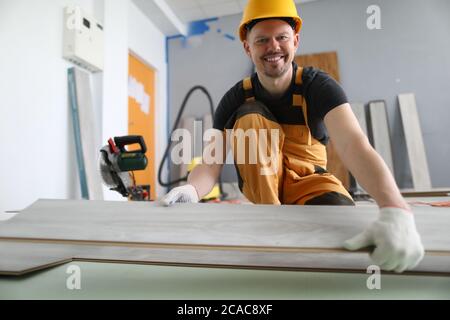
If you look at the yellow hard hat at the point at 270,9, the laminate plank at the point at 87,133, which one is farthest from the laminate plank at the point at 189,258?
the laminate plank at the point at 87,133

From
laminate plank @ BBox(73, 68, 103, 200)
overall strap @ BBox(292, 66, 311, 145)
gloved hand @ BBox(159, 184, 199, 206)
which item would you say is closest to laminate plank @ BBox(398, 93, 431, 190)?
overall strap @ BBox(292, 66, 311, 145)

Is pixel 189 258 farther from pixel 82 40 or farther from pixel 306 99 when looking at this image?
pixel 82 40

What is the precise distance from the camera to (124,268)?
677 mm

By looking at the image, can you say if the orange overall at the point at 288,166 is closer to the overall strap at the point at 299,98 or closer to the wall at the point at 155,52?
the overall strap at the point at 299,98

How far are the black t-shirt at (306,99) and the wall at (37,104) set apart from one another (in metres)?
1.28

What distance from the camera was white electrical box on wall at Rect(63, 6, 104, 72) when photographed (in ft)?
6.77

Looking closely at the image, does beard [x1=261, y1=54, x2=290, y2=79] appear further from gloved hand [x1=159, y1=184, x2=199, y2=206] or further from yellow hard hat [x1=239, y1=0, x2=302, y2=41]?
gloved hand [x1=159, y1=184, x2=199, y2=206]

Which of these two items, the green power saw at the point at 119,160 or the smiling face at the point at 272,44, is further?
the green power saw at the point at 119,160

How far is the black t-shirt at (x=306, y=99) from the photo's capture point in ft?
3.18

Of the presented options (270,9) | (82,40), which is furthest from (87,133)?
(270,9)

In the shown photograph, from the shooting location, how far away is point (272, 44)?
1.01m

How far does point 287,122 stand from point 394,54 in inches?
105
